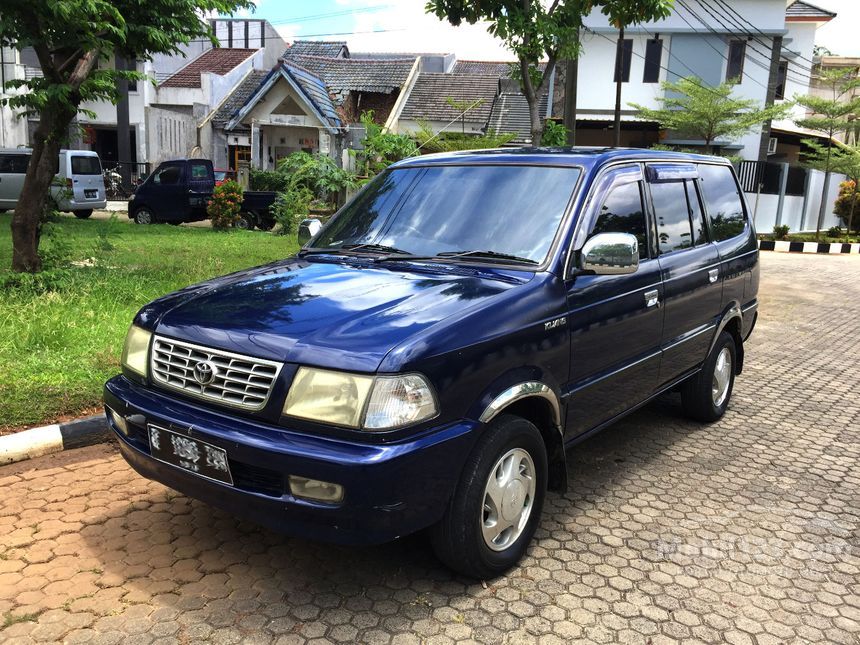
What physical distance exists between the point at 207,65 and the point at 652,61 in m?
20.5

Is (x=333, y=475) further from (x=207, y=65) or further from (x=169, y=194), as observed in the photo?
(x=207, y=65)

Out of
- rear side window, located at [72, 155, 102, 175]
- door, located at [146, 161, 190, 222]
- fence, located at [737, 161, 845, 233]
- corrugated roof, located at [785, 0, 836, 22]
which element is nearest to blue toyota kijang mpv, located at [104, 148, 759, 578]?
door, located at [146, 161, 190, 222]

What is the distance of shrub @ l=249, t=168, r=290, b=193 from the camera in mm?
25375

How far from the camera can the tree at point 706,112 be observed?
80.0 ft

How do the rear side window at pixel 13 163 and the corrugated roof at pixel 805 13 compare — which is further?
the corrugated roof at pixel 805 13

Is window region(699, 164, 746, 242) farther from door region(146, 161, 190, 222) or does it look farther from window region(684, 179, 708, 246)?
door region(146, 161, 190, 222)

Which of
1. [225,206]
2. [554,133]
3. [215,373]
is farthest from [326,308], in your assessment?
[225,206]

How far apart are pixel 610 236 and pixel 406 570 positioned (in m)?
1.80

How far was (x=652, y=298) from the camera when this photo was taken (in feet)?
13.5

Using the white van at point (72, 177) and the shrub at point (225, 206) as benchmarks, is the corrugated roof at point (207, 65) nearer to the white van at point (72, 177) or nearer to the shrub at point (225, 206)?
the white van at point (72, 177)

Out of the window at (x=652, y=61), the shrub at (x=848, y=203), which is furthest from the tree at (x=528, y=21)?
the shrub at (x=848, y=203)

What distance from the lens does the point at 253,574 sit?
124 inches

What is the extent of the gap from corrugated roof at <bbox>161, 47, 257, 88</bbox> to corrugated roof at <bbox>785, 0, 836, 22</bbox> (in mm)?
25478

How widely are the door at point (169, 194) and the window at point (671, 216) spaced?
1673cm
